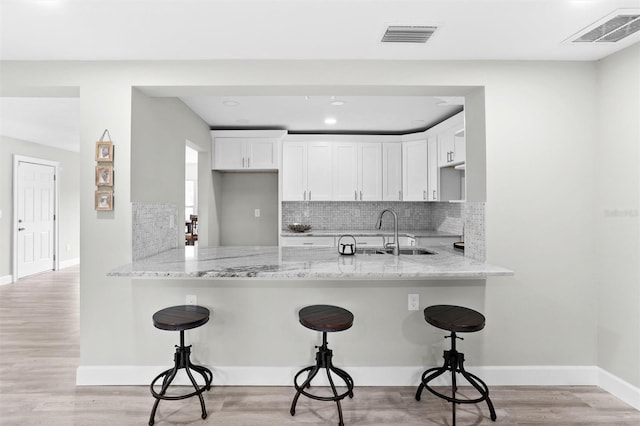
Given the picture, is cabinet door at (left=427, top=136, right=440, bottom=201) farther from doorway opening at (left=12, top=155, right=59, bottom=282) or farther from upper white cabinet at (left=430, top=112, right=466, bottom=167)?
doorway opening at (left=12, top=155, right=59, bottom=282)

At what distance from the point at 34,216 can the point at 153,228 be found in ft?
16.7

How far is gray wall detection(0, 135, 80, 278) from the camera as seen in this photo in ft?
18.5

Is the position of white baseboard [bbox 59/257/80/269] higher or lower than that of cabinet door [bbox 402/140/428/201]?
lower

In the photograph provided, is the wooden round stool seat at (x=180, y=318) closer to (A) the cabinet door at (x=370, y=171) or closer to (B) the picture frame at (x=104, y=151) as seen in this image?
(B) the picture frame at (x=104, y=151)

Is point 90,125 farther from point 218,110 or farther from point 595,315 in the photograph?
point 595,315

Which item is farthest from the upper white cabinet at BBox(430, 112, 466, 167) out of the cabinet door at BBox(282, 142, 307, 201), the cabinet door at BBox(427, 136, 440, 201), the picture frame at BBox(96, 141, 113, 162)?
the picture frame at BBox(96, 141, 113, 162)

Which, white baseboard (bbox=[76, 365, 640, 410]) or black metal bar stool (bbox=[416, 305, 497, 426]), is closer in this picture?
black metal bar stool (bbox=[416, 305, 497, 426])

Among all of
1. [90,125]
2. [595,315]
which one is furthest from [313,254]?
[595,315]

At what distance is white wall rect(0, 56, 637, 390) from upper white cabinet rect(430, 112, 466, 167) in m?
1.37

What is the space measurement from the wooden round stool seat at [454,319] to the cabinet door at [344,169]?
295 centimetres

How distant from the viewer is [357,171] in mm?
5133

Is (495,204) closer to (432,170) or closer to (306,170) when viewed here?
(432,170)

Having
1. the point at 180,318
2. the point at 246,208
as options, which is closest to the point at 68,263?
the point at 246,208

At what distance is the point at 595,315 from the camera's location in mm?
2543
